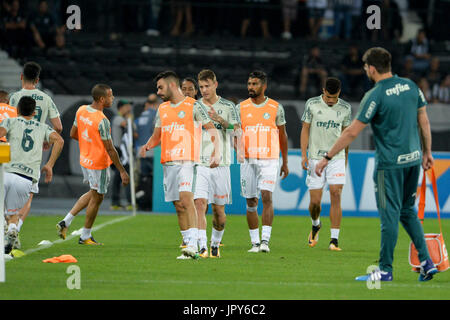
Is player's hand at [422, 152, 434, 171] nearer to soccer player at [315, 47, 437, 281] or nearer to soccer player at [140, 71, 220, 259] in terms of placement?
soccer player at [315, 47, 437, 281]

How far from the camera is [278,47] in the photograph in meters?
Result: 28.4

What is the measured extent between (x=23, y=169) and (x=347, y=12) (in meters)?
19.5

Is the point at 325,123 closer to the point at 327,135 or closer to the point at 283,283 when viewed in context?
the point at 327,135

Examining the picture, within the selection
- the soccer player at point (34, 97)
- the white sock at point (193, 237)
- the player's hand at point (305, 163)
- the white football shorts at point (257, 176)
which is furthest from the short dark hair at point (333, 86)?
the soccer player at point (34, 97)

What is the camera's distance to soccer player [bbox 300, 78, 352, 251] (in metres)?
13.4

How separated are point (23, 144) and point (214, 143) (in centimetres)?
234

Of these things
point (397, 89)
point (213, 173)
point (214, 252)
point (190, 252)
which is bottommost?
point (214, 252)

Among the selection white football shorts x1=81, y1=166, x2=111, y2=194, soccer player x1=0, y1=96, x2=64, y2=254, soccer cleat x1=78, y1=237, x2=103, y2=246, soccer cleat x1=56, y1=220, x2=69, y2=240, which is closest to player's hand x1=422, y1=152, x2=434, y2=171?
soccer player x1=0, y1=96, x2=64, y2=254

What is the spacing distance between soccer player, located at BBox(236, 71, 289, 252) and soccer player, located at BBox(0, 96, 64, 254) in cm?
290

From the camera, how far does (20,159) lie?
11117 mm

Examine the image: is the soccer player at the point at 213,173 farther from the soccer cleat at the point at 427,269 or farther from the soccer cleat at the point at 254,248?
the soccer cleat at the point at 427,269

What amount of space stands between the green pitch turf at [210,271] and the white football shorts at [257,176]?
0.83m

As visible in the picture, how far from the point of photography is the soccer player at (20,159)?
36.3 ft

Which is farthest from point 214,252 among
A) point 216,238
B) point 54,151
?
point 54,151
